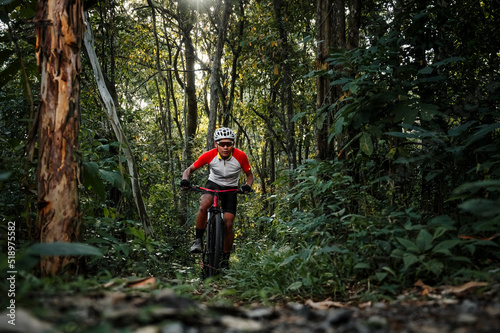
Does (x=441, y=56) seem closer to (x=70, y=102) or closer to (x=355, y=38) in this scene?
(x=355, y=38)

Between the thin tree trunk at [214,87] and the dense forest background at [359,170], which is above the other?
the thin tree trunk at [214,87]

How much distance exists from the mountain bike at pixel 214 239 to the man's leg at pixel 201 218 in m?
0.08

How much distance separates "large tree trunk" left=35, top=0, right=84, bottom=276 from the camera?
2.76 metres

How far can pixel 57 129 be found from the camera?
2820 mm

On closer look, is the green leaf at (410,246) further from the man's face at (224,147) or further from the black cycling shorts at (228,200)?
the man's face at (224,147)

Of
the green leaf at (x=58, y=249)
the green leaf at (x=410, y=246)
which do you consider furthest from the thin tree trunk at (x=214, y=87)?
the green leaf at (x=58, y=249)

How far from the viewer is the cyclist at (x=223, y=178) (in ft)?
19.0

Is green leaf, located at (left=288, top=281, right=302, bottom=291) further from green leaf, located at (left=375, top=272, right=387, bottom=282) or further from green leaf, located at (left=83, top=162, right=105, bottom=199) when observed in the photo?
green leaf, located at (left=83, top=162, right=105, bottom=199)

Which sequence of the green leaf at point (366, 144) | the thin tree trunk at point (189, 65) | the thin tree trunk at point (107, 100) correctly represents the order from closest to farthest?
the thin tree trunk at point (107, 100) → the green leaf at point (366, 144) → the thin tree trunk at point (189, 65)

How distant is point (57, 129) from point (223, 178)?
341 centimetres

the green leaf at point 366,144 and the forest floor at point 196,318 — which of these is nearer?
the forest floor at point 196,318

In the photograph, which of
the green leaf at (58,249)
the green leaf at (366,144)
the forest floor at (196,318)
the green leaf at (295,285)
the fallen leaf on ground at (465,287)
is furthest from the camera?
the green leaf at (366,144)

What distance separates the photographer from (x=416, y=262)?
296 centimetres

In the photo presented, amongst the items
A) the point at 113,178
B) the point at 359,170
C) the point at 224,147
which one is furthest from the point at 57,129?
the point at 359,170
